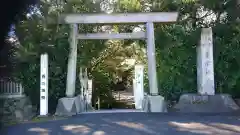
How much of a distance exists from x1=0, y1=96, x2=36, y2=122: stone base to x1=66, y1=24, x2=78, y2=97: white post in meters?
1.28

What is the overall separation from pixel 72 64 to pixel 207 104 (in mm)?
4554

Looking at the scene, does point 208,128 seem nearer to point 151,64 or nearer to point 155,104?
point 155,104

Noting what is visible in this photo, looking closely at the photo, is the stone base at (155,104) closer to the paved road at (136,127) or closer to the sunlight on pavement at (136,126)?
the paved road at (136,127)

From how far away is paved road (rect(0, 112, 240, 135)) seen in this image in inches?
267

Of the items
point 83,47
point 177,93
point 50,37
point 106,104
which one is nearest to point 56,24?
point 50,37

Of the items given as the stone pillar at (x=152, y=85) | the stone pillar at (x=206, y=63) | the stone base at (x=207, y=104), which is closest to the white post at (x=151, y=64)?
the stone pillar at (x=152, y=85)

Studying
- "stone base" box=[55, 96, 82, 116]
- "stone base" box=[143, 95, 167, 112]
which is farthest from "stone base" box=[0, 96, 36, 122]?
"stone base" box=[143, 95, 167, 112]

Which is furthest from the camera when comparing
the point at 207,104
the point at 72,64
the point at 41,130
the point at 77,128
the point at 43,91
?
the point at 72,64

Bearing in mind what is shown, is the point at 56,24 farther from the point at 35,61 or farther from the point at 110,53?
the point at 110,53

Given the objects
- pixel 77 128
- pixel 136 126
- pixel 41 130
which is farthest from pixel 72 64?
pixel 136 126

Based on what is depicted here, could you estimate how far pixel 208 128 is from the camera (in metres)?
7.15

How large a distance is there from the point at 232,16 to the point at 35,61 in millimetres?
7175

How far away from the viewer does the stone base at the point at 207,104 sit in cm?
1054

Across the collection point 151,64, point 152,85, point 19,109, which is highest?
point 151,64
